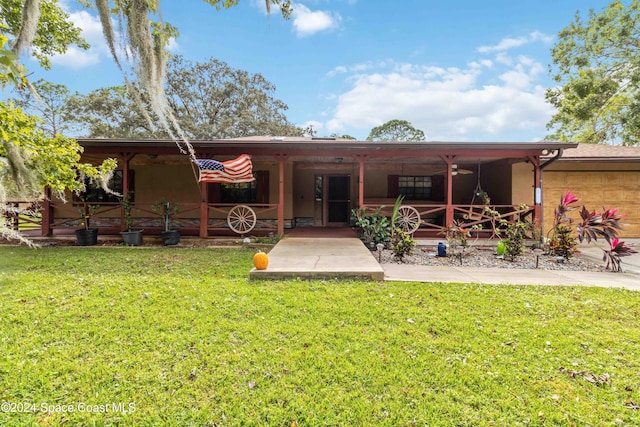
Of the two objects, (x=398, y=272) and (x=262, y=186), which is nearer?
(x=398, y=272)

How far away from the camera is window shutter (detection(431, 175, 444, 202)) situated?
10547 mm

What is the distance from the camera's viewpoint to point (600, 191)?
8.91 meters

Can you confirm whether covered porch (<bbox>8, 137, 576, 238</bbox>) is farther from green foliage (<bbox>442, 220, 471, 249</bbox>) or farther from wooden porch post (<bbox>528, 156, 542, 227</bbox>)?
green foliage (<bbox>442, 220, 471, 249</bbox>)

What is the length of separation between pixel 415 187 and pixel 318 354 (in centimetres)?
919

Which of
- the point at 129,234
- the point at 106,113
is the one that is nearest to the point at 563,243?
the point at 129,234

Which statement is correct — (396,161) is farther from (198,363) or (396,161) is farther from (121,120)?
(121,120)

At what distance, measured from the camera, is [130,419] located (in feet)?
5.90

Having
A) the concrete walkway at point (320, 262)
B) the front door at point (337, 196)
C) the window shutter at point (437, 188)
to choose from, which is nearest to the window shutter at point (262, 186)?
the front door at point (337, 196)

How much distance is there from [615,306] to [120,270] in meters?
7.01

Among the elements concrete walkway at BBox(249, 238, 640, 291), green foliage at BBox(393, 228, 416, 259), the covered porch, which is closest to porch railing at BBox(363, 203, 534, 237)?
the covered porch

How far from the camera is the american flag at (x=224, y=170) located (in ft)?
22.5

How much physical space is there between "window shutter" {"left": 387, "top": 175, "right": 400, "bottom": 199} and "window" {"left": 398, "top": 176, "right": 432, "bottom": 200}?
13 cm

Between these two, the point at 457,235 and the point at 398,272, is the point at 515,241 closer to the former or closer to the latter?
the point at 457,235

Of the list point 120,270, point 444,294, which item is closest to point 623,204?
point 444,294
